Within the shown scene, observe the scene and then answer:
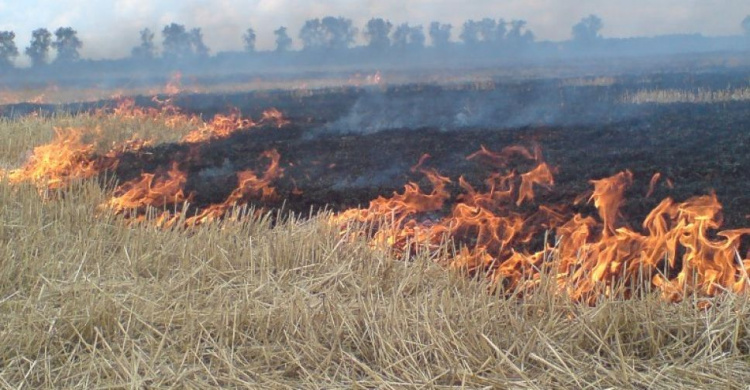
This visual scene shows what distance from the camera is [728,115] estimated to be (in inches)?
550

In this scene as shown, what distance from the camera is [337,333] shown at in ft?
12.2

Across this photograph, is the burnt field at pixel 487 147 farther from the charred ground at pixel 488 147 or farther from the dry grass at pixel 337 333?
the dry grass at pixel 337 333

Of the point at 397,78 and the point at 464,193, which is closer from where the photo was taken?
the point at 464,193

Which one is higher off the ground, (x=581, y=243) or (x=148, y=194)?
(x=581, y=243)

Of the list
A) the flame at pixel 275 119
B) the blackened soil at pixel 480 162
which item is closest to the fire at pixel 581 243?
the blackened soil at pixel 480 162

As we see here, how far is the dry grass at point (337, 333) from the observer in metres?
3.45

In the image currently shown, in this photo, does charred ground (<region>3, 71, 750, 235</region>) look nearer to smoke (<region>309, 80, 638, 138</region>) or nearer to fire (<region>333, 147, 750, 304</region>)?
smoke (<region>309, 80, 638, 138</region>)

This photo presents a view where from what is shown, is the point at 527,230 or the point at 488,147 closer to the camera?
the point at 527,230

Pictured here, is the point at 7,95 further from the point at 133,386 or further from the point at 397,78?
the point at 133,386

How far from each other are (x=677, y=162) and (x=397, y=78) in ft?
128

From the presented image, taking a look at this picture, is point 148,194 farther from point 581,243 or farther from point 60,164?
→ point 581,243

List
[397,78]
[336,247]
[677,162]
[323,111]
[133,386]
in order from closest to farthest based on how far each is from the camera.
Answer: [133,386] < [336,247] < [677,162] < [323,111] < [397,78]

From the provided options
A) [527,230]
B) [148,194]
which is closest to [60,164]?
[148,194]

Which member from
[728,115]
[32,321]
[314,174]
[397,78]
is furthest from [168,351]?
[397,78]
